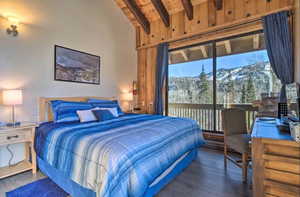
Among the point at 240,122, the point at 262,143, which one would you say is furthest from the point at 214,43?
the point at 262,143

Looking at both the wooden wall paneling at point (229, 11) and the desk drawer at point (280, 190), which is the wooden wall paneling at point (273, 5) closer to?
the wooden wall paneling at point (229, 11)

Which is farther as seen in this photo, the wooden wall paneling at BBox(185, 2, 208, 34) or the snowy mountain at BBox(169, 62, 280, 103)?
the wooden wall paneling at BBox(185, 2, 208, 34)

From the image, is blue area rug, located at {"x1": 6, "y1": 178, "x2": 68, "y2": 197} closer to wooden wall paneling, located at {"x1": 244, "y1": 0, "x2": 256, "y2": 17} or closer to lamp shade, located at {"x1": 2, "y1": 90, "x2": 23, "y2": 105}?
lamp shade, located at {"x1": 2, "y1": 90, "x2": 23, "y2": 105}

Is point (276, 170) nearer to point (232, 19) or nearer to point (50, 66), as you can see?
point (232, 19)

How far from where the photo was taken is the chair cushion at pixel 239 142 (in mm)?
2053

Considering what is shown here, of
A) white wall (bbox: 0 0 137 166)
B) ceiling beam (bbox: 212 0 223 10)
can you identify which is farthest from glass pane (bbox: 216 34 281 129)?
white wall (bbox: 0 0 137 166)

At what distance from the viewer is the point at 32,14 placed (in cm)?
278

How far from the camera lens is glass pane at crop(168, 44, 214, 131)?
12.9 feet

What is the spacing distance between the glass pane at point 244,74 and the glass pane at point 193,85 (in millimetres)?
243

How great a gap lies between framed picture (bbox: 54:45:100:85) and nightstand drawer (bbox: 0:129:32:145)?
121 cm

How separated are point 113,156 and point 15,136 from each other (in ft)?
5.98

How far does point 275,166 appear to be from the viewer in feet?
3.76

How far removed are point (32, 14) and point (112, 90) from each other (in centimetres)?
222

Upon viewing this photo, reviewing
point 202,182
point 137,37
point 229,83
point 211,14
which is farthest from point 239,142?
point 137,37
